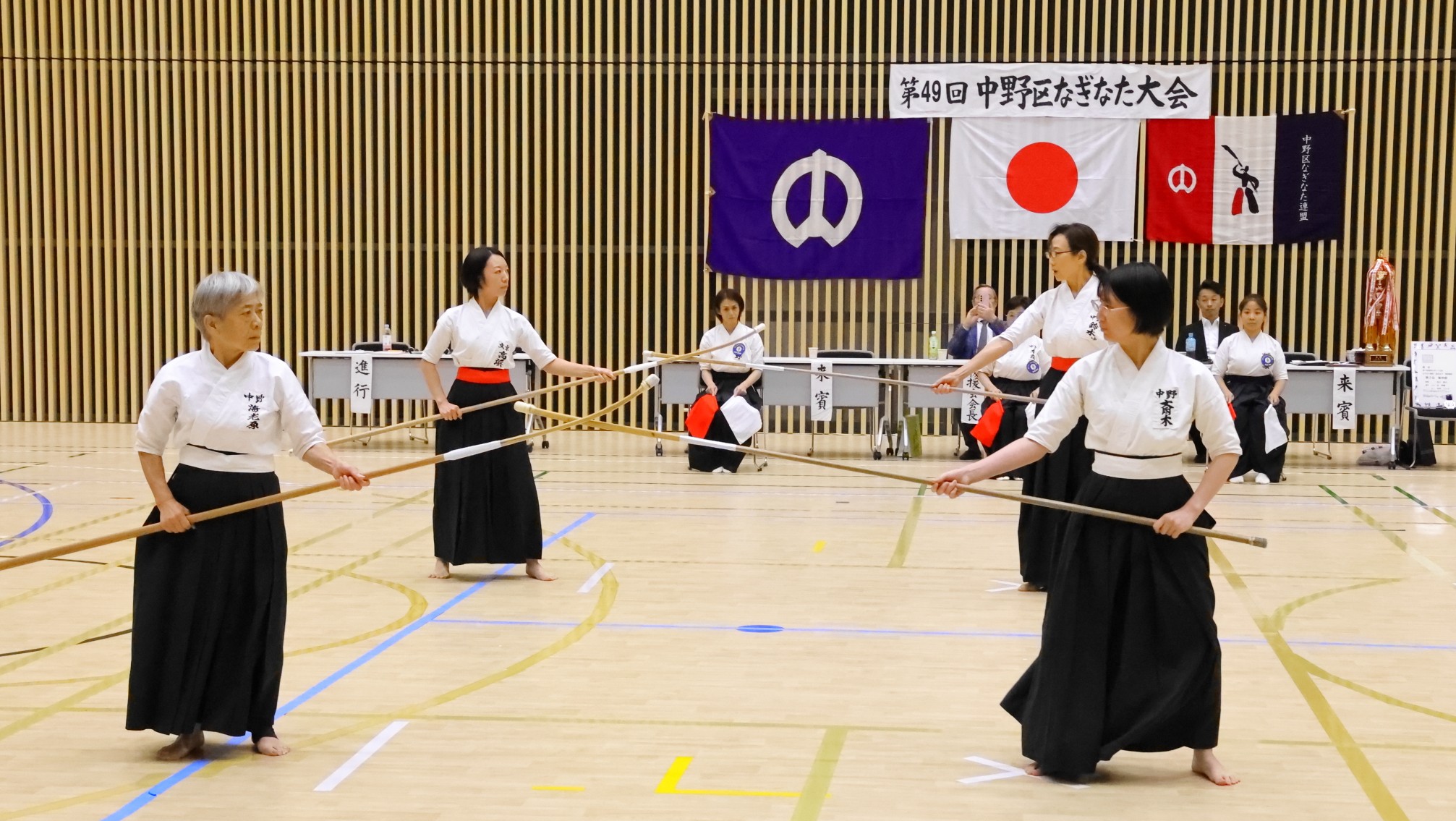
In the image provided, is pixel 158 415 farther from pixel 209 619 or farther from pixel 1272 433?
pixel 1272 433

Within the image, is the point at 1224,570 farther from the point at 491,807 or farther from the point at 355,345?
the point at 355,345

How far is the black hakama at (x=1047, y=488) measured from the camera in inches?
251

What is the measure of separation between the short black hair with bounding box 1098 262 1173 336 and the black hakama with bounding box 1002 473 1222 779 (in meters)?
0.43

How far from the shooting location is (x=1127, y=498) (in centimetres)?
402

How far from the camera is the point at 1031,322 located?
6609 mm

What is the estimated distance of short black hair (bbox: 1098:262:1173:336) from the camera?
3.95m

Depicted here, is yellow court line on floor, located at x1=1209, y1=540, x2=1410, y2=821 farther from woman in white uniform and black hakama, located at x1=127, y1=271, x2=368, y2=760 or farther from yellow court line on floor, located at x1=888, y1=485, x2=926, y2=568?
woman in white uniform and black hakama, located at x1=127, y1=271, x2=368, y2=760

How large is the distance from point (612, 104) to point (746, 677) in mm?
10432

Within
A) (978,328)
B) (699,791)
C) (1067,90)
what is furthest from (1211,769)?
(1067,90)

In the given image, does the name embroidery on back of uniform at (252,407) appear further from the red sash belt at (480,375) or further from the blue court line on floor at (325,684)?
the red sash belt at (480,375)

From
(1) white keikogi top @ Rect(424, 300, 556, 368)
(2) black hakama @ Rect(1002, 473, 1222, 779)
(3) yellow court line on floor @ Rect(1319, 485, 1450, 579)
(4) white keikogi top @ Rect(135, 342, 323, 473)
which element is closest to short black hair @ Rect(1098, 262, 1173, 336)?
(2) black hakama @ Rect(1002, 473, 1222, 779)

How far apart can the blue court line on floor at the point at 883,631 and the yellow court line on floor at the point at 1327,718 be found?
0.50 ft

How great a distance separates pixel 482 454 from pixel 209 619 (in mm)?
2957

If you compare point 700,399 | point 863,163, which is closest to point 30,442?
point 700,399
